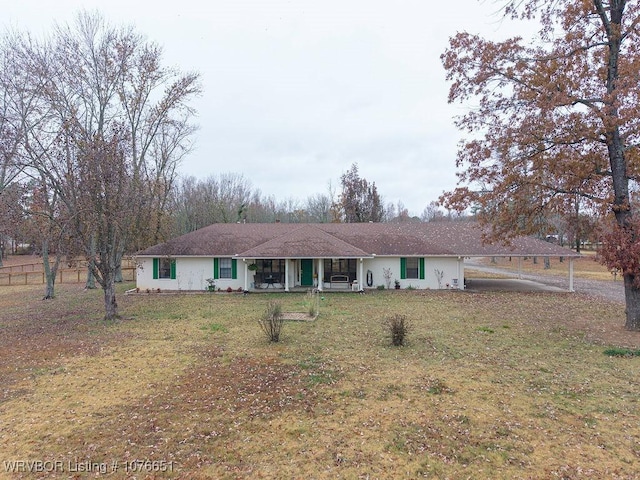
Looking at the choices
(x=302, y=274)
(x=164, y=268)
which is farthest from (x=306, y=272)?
(x=164, y=268)

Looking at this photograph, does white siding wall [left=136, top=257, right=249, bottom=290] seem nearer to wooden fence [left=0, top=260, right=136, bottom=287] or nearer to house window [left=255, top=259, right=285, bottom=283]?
house window [left=255, top=259, right=285, bottom=283]

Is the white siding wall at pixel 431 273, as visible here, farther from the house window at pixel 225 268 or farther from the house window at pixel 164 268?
the house window at pixel 164 268

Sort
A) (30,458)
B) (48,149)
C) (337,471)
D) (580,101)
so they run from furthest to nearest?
Result: (48,149) < (580,101) < (30,458) < (337,471)

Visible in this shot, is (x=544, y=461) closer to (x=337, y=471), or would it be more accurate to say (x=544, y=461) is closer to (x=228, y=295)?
(x=337, y=471)

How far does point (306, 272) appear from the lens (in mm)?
21766

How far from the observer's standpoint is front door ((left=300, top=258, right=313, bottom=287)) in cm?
2169

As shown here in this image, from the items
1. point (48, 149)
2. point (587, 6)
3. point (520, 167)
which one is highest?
point (587, 6)

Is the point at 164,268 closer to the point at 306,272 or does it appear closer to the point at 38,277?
the point at 306,272

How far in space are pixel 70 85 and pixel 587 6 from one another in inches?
818

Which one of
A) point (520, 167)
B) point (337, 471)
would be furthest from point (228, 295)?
point (337, 471)

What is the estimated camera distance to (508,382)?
707 cm

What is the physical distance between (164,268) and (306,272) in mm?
7910

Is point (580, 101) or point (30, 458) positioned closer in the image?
point (30, 458)

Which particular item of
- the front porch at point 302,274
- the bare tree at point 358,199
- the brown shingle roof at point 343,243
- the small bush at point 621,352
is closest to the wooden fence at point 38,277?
the brown shingle roof at point 343,243
